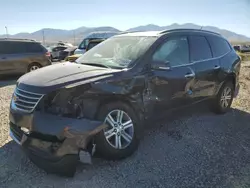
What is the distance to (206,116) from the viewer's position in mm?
5820

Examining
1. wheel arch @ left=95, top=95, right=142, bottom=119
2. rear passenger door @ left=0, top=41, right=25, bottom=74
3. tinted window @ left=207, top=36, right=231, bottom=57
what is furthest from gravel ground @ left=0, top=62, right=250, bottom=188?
rear passenger door @ left=0, top=41, right=25, bottom=74

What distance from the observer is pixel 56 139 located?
10.4ft

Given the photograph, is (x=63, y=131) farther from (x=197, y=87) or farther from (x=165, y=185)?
(x=197, y=87)

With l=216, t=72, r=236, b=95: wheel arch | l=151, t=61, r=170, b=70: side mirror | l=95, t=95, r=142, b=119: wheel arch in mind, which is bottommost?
l=216, t=72, r=236, b=95: wheel arch

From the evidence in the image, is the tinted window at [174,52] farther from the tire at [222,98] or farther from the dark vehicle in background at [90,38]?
the dark vehicle in background at [90,38]

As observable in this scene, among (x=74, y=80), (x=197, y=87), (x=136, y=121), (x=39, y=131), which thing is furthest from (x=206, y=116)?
(x=39, y=131)

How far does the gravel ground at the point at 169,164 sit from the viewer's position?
3.30 m

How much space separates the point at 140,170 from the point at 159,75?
147cm

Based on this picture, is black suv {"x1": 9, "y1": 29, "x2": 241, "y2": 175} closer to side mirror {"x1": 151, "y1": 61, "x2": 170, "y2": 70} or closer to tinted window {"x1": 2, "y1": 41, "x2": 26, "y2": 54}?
side mirror {"x1": 151, "y1": 61, "x2": 170, "y2": 70}

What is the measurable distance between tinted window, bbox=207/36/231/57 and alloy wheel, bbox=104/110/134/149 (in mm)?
2807

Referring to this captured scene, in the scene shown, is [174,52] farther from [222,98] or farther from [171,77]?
[222,98]

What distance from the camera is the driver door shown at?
13.7ft

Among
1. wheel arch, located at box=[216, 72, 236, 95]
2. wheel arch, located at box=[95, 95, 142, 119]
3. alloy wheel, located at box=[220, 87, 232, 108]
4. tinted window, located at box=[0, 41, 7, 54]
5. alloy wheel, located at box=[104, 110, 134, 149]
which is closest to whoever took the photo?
wheel arch, located at box=[95, 95, 142, 119]

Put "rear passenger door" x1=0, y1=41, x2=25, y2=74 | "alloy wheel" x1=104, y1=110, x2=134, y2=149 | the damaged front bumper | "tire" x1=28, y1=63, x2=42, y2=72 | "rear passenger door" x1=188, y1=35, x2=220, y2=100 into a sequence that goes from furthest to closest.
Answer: "tire" x1=28, y1=63, x2=42, y2=72 < "rear passenger door" x1=0, y1=41, x2=25, y2=74 < "rear passenger door" x1=188, y1=35, x2=220, y2=100 < "alloy wheel" x1=104, y1=110, x2=134, y2=149 < the damaged front bumper
